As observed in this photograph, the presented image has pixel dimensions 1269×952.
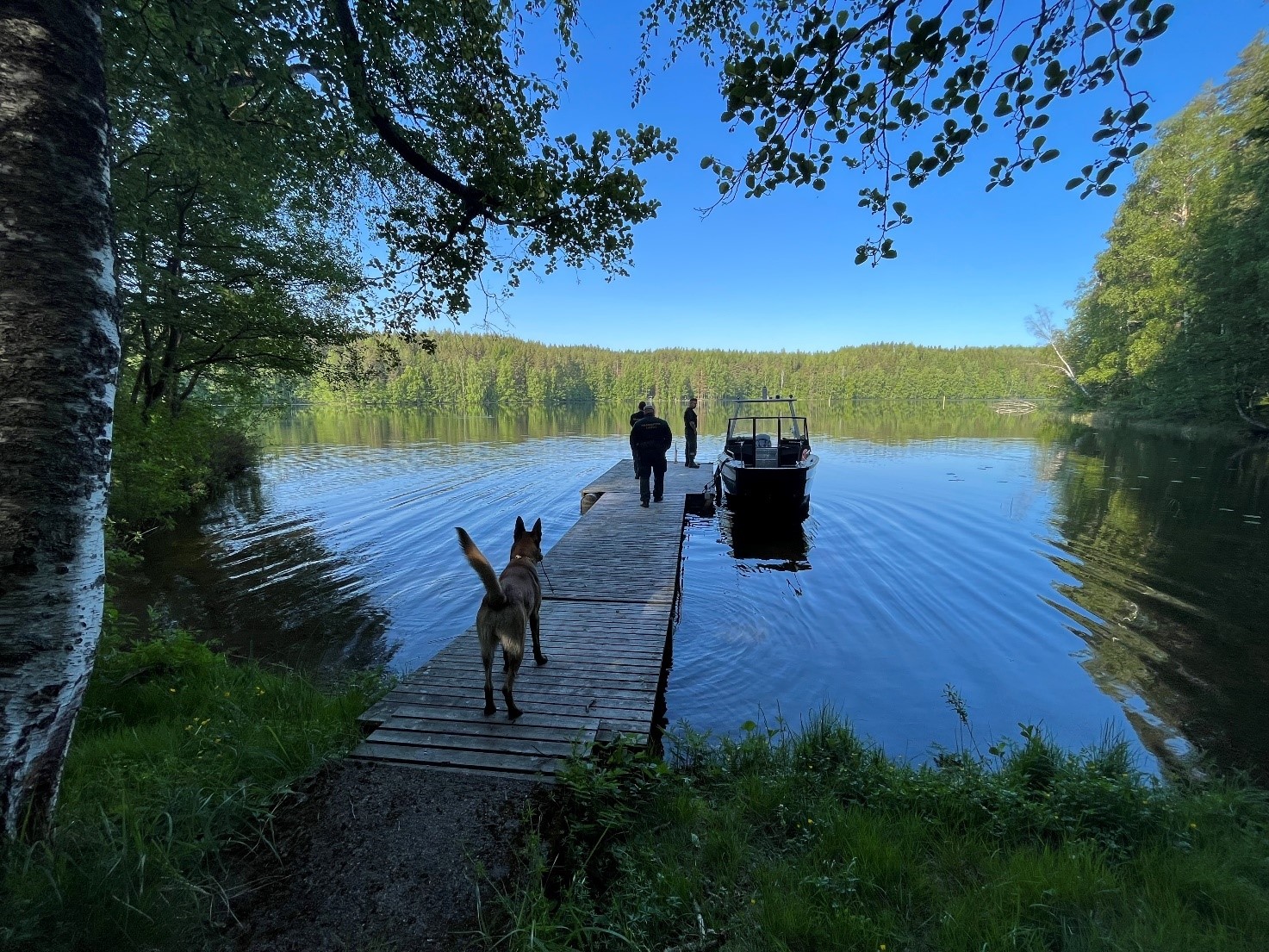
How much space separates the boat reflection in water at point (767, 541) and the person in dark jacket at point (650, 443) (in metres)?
2.49

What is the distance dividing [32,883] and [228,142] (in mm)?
4070

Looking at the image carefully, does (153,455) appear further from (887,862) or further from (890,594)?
(890,594)

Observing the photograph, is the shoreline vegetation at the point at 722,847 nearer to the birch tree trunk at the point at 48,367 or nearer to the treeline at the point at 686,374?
the birch tree trunk at the point at 48,367

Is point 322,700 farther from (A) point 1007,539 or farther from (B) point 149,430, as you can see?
(A) point 1007,539

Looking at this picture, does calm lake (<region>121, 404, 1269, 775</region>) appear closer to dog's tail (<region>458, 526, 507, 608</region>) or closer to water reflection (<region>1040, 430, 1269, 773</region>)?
water reflection (<region>1040, 430, 1269, 773</region>)

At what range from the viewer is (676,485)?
54.1ft

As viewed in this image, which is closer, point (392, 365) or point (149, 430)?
point (392, 365)

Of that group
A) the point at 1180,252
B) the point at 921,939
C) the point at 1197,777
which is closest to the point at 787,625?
the point at 1197,777

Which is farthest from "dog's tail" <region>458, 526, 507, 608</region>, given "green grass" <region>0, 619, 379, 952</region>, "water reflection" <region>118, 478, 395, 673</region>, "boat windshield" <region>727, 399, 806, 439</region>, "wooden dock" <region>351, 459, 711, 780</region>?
"boat windshield" <region>727, 399, 806, 439</region>

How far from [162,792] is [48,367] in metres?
2.37

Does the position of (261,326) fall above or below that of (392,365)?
above

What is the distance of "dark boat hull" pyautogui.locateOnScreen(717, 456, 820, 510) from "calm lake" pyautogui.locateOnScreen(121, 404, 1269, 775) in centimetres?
87

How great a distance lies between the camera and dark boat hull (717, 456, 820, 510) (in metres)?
12.5

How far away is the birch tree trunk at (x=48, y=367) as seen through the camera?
1506mm
